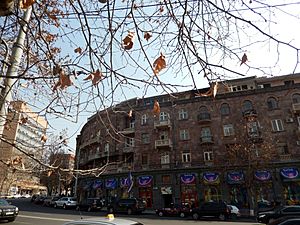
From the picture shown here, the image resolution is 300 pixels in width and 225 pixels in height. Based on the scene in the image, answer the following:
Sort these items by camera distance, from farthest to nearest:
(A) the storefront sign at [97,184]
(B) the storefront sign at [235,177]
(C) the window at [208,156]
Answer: (A) the storefront sign at [97,184]
(C) the window at [208,156]
(B) the storefront sign at [235,177]

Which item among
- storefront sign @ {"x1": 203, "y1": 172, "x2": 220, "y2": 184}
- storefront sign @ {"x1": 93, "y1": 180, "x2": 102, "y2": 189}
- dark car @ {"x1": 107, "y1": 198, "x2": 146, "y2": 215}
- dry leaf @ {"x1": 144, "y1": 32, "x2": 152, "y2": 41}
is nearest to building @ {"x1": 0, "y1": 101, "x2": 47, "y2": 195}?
dry leaf @ {"x1": 144, "y1": 32, "x2": 152, "y2": 41}

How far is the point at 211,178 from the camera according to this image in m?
29.3

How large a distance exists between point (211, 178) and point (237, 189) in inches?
122

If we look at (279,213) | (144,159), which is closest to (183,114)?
(144,159)

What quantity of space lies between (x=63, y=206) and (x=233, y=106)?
85.6 ft

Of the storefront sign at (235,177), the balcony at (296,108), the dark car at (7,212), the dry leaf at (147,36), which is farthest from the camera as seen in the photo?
the balcony at (296,108)

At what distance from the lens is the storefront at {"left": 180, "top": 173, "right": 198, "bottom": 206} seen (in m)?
30.1

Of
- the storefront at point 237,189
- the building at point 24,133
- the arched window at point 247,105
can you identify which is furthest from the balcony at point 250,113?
the building at point 24,133

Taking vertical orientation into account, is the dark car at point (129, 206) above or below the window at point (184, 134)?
below

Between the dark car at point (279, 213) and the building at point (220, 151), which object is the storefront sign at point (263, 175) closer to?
the building at point (220, 151)

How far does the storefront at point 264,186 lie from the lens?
2663 cm

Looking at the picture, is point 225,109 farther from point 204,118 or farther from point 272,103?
point 272,103

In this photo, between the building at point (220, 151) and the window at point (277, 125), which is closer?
the building at point (220, 151)

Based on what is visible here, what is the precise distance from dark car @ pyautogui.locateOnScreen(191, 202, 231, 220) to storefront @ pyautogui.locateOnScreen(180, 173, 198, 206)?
843 centimetres
